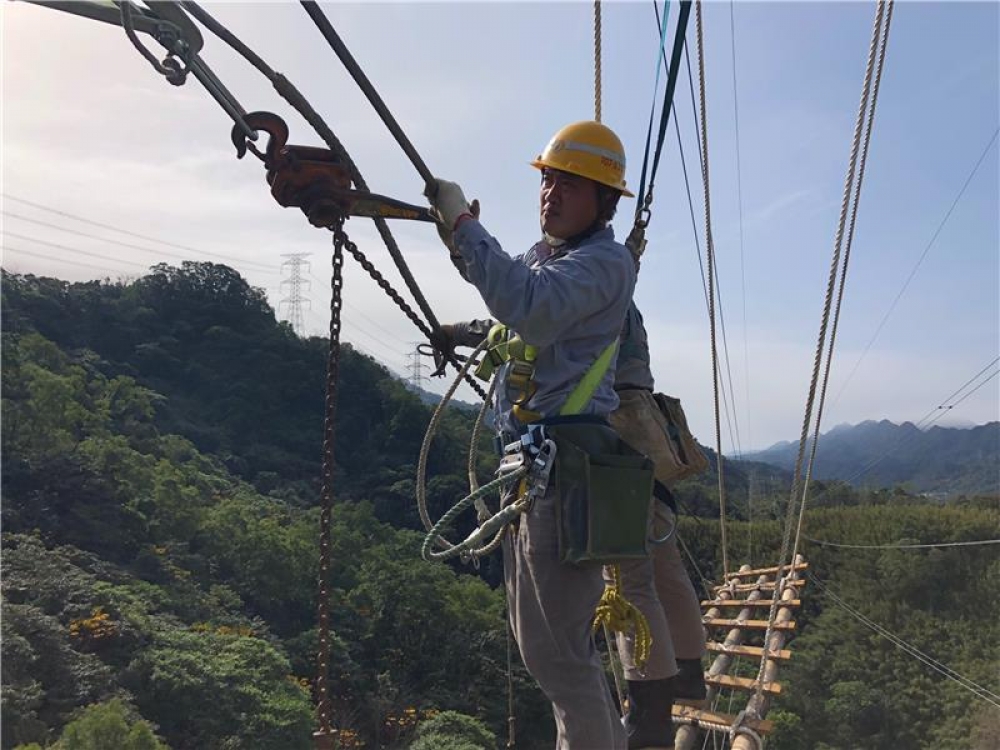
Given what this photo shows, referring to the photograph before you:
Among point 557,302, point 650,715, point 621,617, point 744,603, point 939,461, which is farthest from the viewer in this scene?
point 939,461

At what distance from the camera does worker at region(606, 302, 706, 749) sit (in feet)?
6.14

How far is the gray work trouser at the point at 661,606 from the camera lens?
6.11ft

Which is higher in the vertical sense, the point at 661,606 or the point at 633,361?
the point at 633,361

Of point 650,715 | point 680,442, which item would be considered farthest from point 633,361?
point 650,715

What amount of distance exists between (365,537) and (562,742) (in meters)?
28.3

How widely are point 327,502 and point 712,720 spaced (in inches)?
62.7

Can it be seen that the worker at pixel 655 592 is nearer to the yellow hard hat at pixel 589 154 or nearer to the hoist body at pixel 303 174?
the yellow hard hat at pixel 589 154

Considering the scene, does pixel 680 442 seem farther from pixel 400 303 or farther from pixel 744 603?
pixel 744 603

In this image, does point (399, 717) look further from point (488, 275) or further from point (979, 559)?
point (488, 275)

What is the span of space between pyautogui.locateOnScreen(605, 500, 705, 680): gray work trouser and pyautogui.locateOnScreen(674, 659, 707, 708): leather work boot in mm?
39

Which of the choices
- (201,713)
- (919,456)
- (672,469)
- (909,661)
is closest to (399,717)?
(201,713)

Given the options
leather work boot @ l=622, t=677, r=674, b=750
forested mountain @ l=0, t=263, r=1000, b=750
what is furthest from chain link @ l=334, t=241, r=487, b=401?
forested mountain @ l=0, t=263, r=1000, b=750

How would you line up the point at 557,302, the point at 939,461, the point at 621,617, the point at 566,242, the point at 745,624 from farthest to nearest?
the point at 939,461 → the point at 745,624 → the point at 621,617 → the point at 566,242 → the point at 557,302

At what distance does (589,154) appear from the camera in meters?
1.45
